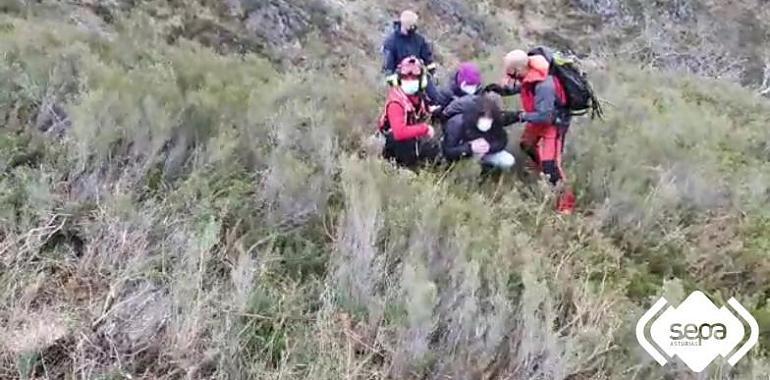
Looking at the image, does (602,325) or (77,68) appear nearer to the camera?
(602,325)

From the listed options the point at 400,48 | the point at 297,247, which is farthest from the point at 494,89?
the point at 297,247

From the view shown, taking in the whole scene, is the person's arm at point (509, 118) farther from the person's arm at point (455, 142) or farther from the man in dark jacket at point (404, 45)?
the man in dark jacket at point (404, 45)

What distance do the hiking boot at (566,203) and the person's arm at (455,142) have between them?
0.72m

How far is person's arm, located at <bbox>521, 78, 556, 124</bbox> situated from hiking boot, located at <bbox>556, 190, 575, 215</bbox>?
55cm

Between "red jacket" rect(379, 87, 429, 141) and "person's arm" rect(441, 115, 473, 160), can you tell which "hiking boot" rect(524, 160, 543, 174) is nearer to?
"person's arm" rect(441, 115, 473, 160)

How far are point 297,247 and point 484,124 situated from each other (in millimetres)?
2198

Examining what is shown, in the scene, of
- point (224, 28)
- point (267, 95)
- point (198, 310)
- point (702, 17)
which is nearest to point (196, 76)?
point (267, 95)

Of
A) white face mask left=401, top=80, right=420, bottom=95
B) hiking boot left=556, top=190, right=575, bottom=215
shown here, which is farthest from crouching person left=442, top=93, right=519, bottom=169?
hiking boot left=556, top=190, right=575, bottom=215

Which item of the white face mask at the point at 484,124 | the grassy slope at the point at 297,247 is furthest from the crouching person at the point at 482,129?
the grassy slope at the point at 297,247

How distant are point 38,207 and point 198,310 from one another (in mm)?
1082

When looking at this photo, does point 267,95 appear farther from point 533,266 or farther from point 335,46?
point 335,46

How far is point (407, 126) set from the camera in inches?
212

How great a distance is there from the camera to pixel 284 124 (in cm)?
489

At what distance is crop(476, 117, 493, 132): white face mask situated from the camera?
547cm
